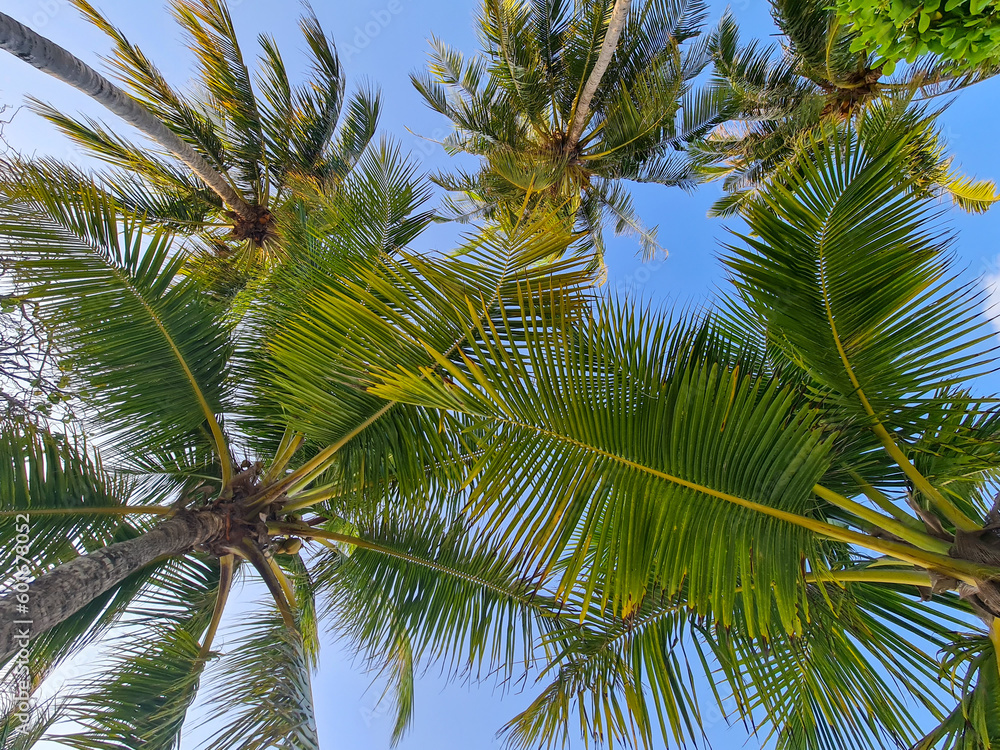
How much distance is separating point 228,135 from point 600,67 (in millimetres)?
4682

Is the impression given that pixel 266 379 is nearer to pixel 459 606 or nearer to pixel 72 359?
pixel 72 359

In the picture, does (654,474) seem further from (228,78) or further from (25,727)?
(228,78)

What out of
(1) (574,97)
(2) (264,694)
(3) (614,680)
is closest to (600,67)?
(1) (574,97)

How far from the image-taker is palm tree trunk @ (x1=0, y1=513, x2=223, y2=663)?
2127mm

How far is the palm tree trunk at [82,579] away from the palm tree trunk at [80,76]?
8.76ft

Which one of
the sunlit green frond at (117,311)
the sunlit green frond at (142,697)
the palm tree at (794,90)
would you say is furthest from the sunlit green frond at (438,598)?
the palm tree at (794,90)

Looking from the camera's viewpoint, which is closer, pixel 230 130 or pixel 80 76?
pixel 80 76

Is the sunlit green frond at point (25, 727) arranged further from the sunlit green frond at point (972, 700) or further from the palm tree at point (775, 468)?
the sunlit green frond at point (972, 700)

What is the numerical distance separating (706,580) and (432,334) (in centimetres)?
167

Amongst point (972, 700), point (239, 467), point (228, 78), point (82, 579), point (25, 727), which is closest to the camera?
point (972, 700)

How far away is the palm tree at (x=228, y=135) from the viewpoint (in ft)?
17.8

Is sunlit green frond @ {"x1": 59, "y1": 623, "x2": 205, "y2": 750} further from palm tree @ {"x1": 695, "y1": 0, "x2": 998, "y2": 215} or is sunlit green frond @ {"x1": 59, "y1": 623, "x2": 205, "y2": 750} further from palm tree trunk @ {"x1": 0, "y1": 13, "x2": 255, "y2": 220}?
palm tree @ {"x1": 695, "y1": 0, "x2": 998, "y2": 215}

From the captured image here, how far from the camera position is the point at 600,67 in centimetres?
604

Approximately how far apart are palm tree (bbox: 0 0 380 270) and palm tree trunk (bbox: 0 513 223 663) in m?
3.13
